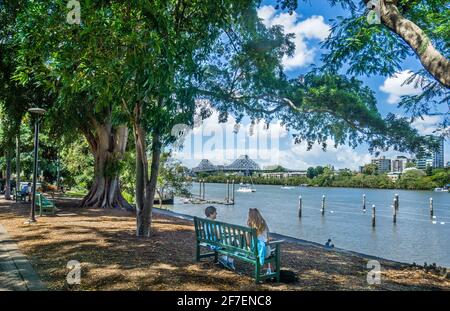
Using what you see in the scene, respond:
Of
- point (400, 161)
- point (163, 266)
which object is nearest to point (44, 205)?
point (163, 266)

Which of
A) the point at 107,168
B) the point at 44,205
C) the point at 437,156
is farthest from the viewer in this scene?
the point at 107,168

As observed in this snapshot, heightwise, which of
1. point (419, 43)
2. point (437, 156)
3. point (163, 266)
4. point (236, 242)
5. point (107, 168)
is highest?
point (419, 43)

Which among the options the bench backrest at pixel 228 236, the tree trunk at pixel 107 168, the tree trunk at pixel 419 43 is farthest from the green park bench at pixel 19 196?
the tree trunk at pixel 419 43

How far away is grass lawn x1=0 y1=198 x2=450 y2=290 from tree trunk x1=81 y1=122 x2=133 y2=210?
7.78 m

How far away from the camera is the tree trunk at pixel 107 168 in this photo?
1895cm

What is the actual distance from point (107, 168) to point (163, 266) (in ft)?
42.9

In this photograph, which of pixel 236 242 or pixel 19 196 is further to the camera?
pixel 19 196

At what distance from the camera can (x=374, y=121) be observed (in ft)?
28.7

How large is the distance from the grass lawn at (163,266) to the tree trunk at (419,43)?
11.5 feet

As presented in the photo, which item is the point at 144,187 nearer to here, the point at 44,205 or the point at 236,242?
the point at 236,242

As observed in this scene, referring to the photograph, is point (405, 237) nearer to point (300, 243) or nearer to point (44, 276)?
point (300, 243)

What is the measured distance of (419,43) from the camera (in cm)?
651
